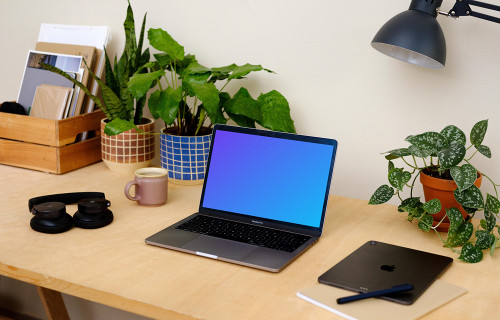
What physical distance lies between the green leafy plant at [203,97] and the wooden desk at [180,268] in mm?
240

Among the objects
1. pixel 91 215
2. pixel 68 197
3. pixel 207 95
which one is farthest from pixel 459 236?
pixel 68 197

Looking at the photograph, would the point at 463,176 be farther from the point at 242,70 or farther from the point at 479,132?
the point at 242,70

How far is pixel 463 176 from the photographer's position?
1.19 metres

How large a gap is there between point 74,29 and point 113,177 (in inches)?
21.3

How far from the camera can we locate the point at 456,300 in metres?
1.01

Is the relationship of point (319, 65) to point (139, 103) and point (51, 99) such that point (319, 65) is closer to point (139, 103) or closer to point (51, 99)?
point (139, 103)

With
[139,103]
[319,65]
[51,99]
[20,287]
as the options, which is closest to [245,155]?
[319,65]

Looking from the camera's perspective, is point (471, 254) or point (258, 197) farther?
point (258, 197)

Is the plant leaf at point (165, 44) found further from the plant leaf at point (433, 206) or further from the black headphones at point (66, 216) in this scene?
the plant leaf at point (433, 206)

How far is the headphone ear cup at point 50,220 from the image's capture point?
1.26 m

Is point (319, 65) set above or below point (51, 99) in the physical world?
above

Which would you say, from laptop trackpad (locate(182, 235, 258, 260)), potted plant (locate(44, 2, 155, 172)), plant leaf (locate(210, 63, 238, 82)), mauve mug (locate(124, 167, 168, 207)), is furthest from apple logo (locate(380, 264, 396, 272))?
potted plant (locate(44, 2, 155, 172))

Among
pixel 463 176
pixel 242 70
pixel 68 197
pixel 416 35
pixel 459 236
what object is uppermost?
pixel 416 35

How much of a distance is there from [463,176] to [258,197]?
44 cm
